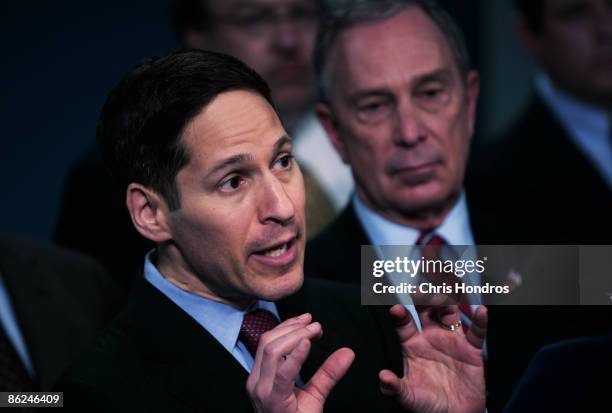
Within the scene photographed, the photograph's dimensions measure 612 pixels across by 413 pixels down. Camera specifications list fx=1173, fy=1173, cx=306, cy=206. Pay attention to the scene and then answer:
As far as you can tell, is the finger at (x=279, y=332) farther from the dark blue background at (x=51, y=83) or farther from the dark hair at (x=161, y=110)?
the dark blue background at (x=51, y=83)

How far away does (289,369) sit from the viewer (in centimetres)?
213

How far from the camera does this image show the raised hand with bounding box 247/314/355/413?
2123mm

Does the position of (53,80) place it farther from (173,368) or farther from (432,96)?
(173,368)

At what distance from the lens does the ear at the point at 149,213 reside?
7.82ft

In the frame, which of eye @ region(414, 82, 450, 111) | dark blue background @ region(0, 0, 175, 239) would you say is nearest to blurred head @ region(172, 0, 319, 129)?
dark blue background @ region(0, 0, 175, 239)

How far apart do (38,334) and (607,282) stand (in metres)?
1.44

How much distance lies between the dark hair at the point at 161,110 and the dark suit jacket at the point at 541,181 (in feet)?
4.21

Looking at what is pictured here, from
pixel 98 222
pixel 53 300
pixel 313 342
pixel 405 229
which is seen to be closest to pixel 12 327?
pixel 53 300

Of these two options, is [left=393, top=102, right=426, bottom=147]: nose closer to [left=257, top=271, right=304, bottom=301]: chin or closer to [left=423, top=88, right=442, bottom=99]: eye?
[left=423, top=88, right=442, bottom=99]: eye

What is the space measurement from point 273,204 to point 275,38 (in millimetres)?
1724

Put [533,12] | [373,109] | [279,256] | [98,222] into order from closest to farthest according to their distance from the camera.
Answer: [279,256], [373,109], [98,222], [533,12]

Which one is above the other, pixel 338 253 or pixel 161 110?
pixel 161 110

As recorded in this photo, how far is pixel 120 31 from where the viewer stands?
4273 millimetres

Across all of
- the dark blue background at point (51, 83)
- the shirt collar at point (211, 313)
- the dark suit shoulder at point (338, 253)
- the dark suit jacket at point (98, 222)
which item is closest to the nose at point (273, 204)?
the shirt collar at point (211, 313)
